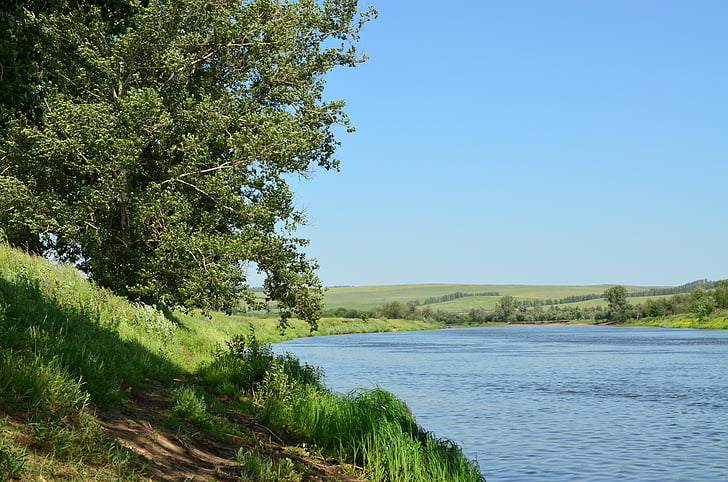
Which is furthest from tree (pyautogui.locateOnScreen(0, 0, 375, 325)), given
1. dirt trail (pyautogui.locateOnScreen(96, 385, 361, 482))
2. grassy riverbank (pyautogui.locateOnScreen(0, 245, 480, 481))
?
dirt trail (pyautogui.locateOnScreen(96, 385, 361, 482))

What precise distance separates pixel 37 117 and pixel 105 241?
12.5 m

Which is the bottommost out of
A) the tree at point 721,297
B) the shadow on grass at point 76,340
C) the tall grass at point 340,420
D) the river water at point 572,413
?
the river water at point 572,413

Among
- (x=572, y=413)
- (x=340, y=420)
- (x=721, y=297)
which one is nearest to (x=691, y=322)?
(x=721, y=297)

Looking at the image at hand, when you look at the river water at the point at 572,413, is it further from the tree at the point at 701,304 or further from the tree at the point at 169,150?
the tree at the point at 701,304

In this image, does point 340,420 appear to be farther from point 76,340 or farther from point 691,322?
point 691,322

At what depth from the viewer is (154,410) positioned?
11.8 meters

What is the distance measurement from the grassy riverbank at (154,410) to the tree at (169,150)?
4.69 metres

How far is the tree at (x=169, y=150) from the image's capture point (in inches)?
945

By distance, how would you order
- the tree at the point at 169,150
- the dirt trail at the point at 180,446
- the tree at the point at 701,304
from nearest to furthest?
1. the dirt trail at the point at 180,446
2. the tree at the point at 169,150
3. the tree at the point at 701,304

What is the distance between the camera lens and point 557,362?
170 feet

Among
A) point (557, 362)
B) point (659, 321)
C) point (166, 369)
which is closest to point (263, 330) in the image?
point (557, 362)

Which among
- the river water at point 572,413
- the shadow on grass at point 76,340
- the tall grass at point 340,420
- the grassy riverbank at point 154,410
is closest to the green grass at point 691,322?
the river water at point 572,413

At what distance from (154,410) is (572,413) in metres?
18.4

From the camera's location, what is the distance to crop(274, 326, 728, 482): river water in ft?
57.3
